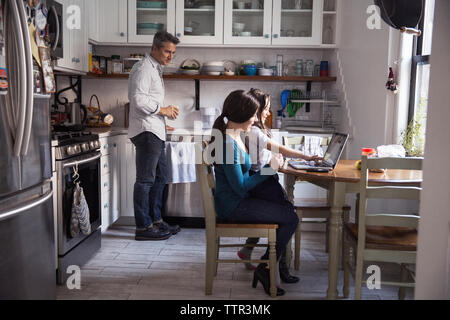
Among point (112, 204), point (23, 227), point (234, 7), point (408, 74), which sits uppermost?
point (234, 7)

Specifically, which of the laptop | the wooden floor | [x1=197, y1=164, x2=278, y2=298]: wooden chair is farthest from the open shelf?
[x1=197, y1=164, x2=278, y2=298]: wooden chair

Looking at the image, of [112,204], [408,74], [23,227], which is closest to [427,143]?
[23,227]

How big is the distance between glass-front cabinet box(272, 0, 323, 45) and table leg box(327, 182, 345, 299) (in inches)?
89.9

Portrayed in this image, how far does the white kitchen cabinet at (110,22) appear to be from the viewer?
13.6ft

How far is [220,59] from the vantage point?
4543 mm

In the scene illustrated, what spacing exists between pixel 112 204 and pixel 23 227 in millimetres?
1809

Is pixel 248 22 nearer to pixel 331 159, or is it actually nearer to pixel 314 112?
pixel 314 112

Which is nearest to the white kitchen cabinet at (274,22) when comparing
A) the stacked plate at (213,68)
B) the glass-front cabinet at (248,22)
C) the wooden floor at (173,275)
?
the glass-front cabinet at (248,22)

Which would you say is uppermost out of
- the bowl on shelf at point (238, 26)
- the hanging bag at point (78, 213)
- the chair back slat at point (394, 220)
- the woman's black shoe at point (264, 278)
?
the bowl on shelf at point (238, 26)

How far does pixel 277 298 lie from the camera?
2.54 metres

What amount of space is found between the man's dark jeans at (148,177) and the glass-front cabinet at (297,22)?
5.17 feet

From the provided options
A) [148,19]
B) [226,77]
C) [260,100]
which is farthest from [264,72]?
[260,100]

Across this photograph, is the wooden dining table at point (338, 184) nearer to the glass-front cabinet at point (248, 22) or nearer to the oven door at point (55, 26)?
the oven door at point (55, 26)
